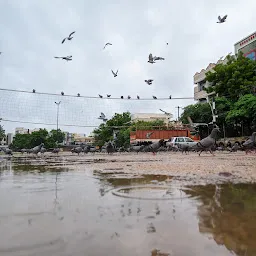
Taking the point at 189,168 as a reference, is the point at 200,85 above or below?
above

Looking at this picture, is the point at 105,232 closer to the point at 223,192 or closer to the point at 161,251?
the point at 161,251

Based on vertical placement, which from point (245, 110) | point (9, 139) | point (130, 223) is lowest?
point (130, 223)

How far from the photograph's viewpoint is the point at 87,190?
4.80 metres

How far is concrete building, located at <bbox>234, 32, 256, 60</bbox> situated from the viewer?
38.9m

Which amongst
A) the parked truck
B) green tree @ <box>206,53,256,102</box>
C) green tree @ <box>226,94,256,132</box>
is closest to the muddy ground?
green tree @ <box>226,94,256,132</box>

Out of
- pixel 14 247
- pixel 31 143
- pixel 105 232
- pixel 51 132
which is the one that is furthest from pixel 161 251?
pixel 51 132

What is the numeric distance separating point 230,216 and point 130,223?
109 centimetres

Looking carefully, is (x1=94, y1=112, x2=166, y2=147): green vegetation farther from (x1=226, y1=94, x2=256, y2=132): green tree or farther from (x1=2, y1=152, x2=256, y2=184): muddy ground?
(x1=2, y1=152, x2=256, y2=184): muddy ground

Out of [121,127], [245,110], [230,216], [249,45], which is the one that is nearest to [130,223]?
[230,216]

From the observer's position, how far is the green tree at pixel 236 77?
31953 millimetres

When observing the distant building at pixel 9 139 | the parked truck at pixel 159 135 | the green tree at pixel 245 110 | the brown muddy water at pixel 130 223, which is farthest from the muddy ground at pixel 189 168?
the distant building at pixel 9 139

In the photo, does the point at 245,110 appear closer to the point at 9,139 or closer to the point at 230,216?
the point at 230,216

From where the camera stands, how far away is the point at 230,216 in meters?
2.92

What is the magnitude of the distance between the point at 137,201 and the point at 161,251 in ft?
5.66
